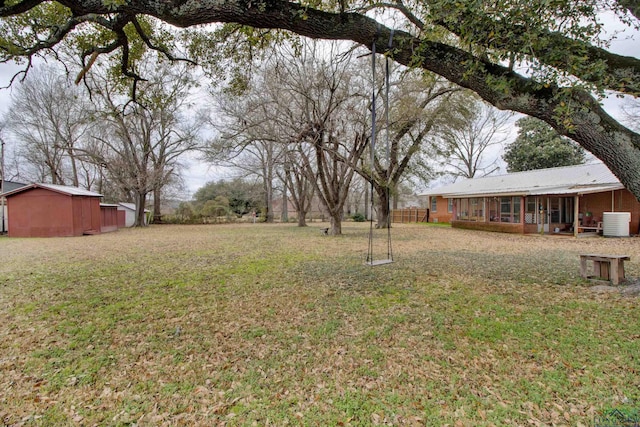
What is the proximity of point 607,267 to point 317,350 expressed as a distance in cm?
552

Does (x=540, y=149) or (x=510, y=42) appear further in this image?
(x=540, y=149)

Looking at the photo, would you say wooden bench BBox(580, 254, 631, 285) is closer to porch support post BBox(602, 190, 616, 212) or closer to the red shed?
porch support post BBox(602, 190, 616, 212)

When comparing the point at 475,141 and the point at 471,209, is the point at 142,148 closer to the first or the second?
the point at 471,209

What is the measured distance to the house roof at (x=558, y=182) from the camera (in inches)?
499

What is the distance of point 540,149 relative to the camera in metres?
22.1

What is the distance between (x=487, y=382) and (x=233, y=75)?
7285 mm

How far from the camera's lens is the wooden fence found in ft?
84.5

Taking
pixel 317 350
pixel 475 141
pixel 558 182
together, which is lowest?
pixel 317 350

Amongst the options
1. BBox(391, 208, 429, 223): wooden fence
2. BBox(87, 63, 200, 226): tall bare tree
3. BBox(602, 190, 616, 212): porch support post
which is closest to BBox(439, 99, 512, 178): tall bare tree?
BBox(391, 208, 429, 223): wooden fence

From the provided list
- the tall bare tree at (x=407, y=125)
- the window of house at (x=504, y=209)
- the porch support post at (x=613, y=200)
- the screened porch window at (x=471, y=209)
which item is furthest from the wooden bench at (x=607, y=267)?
the screened porch window at (x=471, y=209)

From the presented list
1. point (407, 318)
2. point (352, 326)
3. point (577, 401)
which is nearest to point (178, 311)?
point (352, 326)

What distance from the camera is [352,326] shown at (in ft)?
11.9

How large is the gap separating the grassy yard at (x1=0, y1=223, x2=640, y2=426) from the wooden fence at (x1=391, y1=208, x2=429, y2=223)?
20.1 metres

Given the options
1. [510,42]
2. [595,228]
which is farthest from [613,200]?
[510,42]
